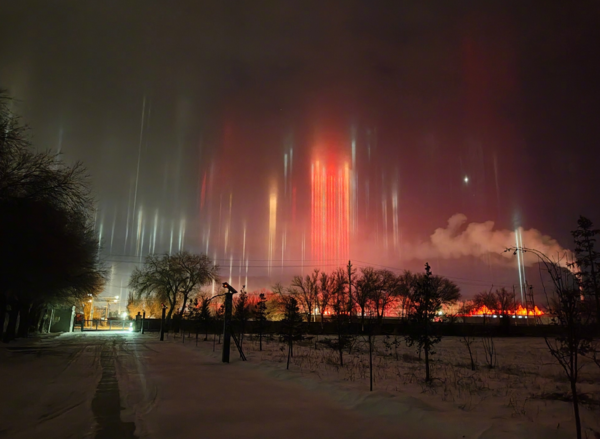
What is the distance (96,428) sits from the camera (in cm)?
704

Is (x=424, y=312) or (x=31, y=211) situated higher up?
(x=31, y=211)

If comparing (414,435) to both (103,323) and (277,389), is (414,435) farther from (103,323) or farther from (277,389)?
(103,323)

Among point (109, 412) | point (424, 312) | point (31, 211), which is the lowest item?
point (109, 412)

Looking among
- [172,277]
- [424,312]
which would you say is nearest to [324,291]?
[172,277]

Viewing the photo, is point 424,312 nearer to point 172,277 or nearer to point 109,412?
point 109,412

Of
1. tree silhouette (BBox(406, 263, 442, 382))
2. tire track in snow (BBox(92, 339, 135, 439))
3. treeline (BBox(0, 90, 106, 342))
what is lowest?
tire track in snow (BBox(92, 339, 135, 439))

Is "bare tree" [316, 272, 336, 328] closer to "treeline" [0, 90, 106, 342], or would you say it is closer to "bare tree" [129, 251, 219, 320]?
"bare tree" [129, 251, 219, 320]

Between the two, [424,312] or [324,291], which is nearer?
[424,312]

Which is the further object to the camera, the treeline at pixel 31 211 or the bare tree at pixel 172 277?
the bare tree at pixel 172 277

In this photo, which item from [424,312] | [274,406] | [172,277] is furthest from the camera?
[172,277]

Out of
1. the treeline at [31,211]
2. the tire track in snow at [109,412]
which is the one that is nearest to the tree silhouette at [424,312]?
the tire track in snow at [109,412]

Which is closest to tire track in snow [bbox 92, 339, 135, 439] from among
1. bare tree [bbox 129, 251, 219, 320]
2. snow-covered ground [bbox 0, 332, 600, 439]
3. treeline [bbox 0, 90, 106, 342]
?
snow-covered ground [bbox 0, 332, 600, 439]

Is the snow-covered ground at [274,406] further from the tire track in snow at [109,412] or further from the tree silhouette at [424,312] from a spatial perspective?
the tree silhouette at [424,312]

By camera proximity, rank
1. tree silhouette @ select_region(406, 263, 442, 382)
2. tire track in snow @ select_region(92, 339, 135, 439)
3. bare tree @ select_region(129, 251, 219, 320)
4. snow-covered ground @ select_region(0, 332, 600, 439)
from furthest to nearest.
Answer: bare tree @ select_region(129, 251, 219, 320), tree silhouette @ select_region(406, 263, 442, 382), snow-covered ground @ select_region(0, 332, 600, 439), tire track in snow @ select_region(92, 339, 135, 439)
